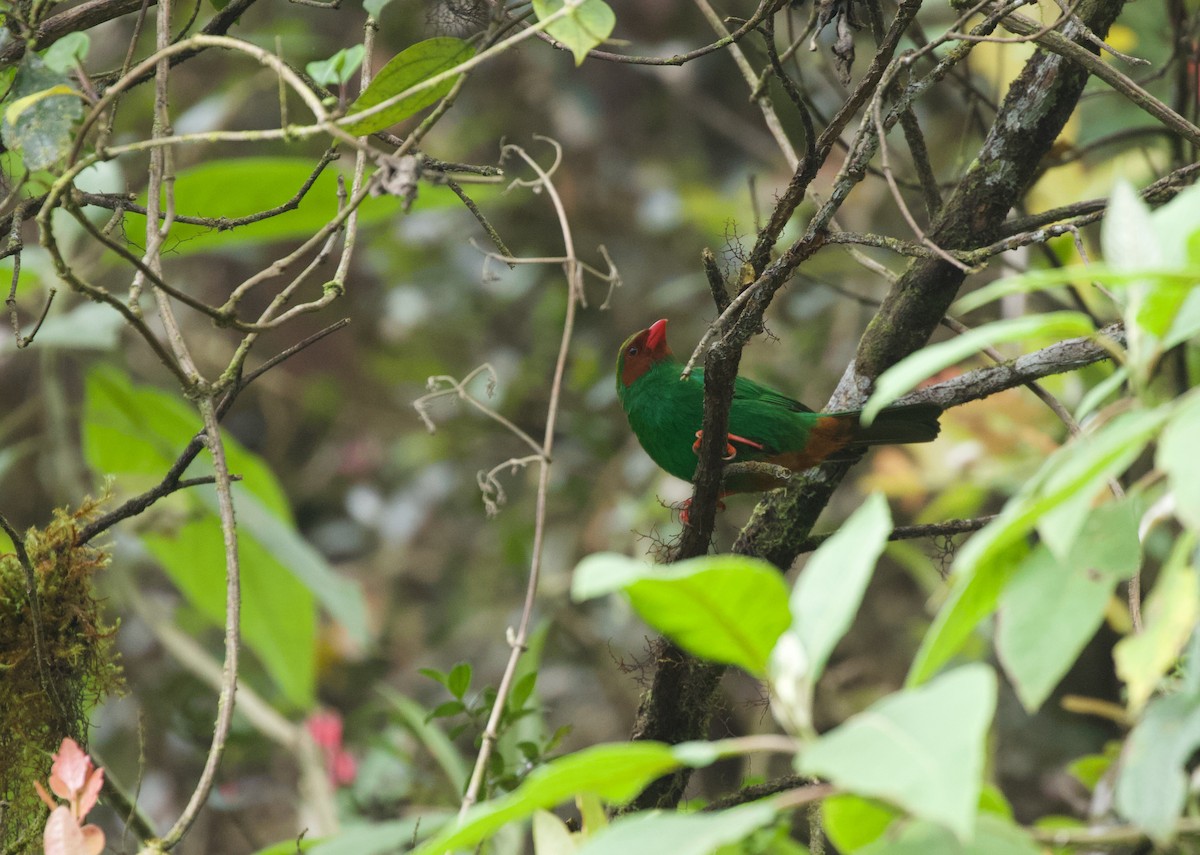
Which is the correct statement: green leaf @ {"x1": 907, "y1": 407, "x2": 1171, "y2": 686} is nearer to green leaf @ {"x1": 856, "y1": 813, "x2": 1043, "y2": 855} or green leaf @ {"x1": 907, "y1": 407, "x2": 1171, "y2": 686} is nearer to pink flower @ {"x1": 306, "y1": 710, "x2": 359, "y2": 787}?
green leaf @ {"x1": 856, "y1": 813, "x2": 1043, "y2": 855}

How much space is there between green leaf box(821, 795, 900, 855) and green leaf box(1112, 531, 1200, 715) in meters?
0.23

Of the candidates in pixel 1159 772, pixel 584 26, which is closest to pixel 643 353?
pixel 584 26

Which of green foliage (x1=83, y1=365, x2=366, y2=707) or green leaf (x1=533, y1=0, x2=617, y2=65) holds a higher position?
green leaf (x1=533, y1=0, x2=617, y2=65)

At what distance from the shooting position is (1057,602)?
0.95 m

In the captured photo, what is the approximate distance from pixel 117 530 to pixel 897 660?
3216mm

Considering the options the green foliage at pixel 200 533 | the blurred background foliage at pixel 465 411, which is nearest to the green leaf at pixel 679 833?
the blurred background foliage at pixel 465 411

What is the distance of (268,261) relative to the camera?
21.2ft

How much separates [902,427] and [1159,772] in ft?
6.30

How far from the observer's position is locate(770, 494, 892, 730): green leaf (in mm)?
918

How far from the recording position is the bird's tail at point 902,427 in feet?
8.69

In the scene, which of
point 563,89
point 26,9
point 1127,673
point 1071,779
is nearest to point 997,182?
point 1127,673

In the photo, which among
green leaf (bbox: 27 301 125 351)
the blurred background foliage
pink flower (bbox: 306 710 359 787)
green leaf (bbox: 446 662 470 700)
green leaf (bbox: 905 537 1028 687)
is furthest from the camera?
pink flower (bbox: 306 710 359 787)

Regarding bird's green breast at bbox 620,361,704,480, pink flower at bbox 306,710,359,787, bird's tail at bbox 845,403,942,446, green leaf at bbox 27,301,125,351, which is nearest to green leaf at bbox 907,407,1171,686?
bird's tail at bbox 845,403,942,446

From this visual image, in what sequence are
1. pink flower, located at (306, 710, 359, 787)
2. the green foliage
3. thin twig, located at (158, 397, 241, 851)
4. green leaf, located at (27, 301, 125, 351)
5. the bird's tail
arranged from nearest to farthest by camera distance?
thin twig, located at (158, 397, 241, 851), the bird's tail, green leaf, located at (27, 301, 125, 351), the green foliage, pink flower, located at (306, 710, 359, 787)
